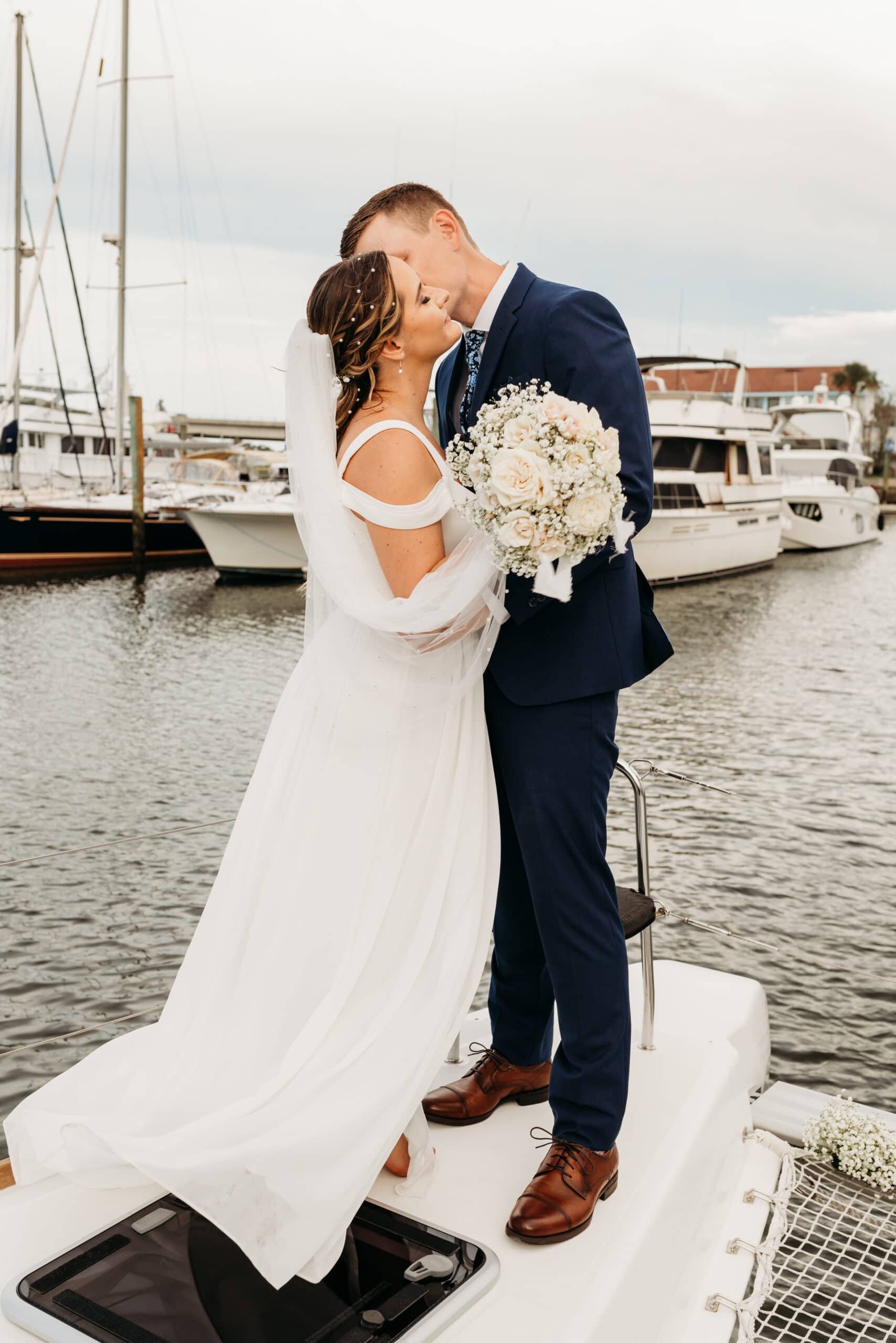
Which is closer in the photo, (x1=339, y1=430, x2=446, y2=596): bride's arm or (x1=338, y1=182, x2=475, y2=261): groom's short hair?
(x1=339, y1=430, x2=446, y2=596): bride's arm

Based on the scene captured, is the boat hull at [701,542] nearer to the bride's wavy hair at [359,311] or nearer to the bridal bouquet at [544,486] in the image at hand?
the bride's wavy hair at [359,311]

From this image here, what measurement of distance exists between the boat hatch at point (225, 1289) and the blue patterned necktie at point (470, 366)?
156cm

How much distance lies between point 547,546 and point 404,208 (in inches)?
34.9

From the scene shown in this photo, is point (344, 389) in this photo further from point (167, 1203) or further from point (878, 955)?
point (878, 955)

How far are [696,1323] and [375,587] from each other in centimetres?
162

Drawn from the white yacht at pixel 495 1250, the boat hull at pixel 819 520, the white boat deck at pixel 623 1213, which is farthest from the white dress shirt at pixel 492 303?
the boat hull at pixel 819 520

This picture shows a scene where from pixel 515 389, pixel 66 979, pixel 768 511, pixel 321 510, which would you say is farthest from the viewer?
pixel 768 511

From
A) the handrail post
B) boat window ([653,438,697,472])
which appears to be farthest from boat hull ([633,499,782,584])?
the handrail post

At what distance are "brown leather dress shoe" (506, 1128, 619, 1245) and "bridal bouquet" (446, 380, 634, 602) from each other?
3.55 ft

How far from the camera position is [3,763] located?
9.15m

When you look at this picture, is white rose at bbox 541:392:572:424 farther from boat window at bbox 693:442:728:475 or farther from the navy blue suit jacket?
boat window at bbox 693:442:728:475

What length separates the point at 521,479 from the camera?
187 centimetres

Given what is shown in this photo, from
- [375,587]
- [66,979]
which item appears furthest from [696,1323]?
[66,979]

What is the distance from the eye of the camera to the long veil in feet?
6.94
